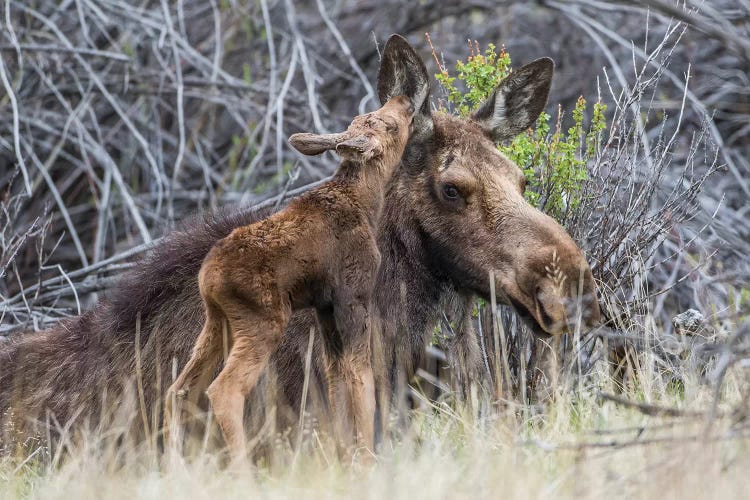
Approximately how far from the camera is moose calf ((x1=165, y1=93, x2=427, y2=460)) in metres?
4.11

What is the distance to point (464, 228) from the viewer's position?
16.4 feet

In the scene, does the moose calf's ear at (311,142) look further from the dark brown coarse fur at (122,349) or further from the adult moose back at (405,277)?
the dark brown coarse fur at (122,349)

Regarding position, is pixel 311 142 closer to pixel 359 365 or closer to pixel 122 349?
pixel 359 365

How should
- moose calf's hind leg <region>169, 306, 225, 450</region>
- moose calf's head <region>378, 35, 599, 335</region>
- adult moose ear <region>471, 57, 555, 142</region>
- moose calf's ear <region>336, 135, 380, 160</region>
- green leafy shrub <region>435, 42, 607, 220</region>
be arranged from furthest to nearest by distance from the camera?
green leafy shrub <region>435, 42, 607, 220</region> → adult moose ear <region>471, 57, 555, 142</region> → moose calf's head <region>378, 35, 599, 335</region> → moose calf's ear <region>336, 135, 380, 160</region> → moose calf's hind leg <region>169, 306, 225, 450</region>

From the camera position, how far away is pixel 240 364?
4.11 meters

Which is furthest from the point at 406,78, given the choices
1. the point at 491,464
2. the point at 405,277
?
the point at 491,464

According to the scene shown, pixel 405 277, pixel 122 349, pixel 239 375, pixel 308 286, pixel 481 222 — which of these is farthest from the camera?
pixel 122 349

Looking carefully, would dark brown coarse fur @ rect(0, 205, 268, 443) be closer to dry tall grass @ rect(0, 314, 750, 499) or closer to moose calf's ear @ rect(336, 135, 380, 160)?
dry tall grass @ rect(0, 314, 750, 499)

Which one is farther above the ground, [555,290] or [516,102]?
[516,102]

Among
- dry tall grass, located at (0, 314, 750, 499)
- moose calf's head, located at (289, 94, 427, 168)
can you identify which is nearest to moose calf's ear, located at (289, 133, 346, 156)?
moose calf's head, located at (289, 94, 427, 168)

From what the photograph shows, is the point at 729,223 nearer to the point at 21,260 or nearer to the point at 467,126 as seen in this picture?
the point at 467,126

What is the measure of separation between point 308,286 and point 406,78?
4.56ft

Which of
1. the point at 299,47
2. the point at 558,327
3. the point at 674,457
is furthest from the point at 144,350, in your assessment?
the point at 299,47

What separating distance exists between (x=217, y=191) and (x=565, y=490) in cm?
720
